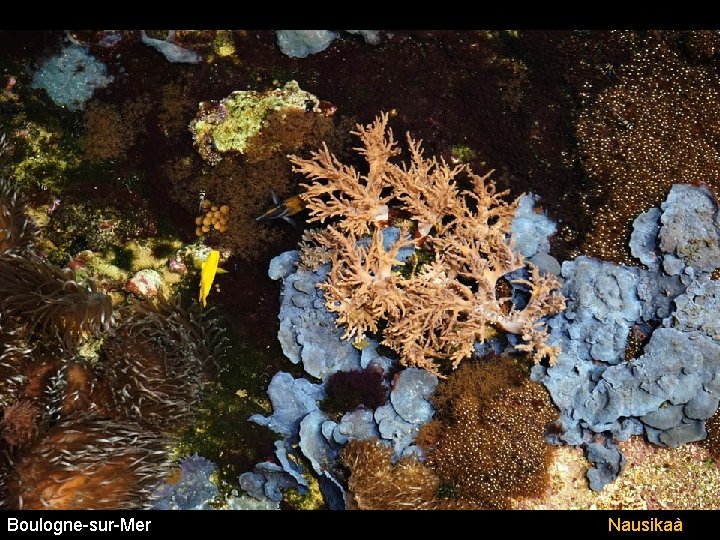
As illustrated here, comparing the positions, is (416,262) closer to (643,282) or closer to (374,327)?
(374,327)

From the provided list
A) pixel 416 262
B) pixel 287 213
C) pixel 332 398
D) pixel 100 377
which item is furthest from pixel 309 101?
pixel 100 377


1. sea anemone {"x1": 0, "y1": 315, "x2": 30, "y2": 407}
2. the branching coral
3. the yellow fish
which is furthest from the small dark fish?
sea anemone {"x1": 0, "y1": 315, "x2": 30, "y2": 407}

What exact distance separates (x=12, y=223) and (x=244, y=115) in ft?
7.70

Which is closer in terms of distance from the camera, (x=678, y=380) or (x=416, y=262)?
(x=678, y=380)

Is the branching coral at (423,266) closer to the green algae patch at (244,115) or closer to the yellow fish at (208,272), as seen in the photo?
the green algae patch at (244,115)

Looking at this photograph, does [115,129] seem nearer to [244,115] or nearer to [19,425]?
[244,115]

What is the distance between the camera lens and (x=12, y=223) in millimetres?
5570

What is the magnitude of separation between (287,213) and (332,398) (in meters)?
1.75

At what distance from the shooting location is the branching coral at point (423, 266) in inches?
202

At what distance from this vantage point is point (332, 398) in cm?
549

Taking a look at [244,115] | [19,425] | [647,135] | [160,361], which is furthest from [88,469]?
[647,135]

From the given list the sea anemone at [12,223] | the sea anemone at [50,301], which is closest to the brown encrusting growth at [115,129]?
the sea anemone at [12,223]

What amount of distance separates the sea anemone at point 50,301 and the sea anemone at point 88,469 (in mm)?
853

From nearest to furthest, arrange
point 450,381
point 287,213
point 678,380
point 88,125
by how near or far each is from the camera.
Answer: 1. point 678,380
2. point 450,381
3. point 287,213
4. point 88,125
